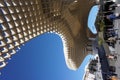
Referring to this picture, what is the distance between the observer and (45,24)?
58.6 ft

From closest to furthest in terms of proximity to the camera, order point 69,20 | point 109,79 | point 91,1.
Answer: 1. point 109,79
2. point 69,20
3. point 91,1

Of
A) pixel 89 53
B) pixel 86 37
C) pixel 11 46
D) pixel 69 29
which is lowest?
pixel 89 53

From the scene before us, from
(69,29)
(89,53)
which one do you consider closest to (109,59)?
(69,29)

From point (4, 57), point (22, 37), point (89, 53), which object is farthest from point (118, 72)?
point (89, 53)

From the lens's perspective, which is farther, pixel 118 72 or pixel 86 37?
pixel 86 37

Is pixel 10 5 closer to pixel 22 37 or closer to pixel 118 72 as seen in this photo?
pixel 22 37

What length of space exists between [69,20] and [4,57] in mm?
15133

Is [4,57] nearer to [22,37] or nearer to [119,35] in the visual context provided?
[22,37]

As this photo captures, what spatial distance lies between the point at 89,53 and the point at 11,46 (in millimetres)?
20831

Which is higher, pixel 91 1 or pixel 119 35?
pixel 91 1

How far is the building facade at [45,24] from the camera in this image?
11.6 m

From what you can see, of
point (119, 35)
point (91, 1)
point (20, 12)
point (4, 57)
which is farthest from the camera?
point (91, 1)

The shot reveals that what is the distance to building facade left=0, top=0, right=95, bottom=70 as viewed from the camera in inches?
456

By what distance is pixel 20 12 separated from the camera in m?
13.0
